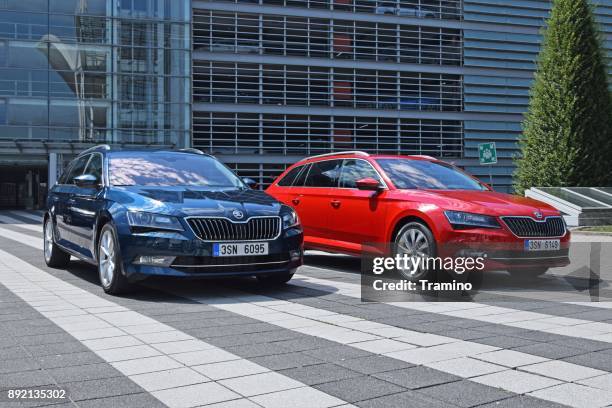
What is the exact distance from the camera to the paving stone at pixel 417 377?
3.73 metres

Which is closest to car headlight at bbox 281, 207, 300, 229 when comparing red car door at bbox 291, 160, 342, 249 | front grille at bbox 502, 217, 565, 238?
red car door at bbox 291, 160, 342, 249

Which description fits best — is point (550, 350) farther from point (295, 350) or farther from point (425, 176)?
point (425, 176)

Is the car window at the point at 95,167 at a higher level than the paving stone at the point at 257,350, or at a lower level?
higher

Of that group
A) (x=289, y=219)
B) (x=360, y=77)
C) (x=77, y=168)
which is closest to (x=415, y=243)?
(x=289, y=219)

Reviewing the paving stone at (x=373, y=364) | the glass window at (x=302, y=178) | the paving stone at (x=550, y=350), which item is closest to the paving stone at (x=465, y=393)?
the paving stone at (x=373, y=364)

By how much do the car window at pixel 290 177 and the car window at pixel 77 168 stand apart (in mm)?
3170

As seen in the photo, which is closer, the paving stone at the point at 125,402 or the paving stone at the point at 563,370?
the paving stone at the point at 125,402

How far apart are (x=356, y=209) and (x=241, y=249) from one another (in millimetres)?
2458

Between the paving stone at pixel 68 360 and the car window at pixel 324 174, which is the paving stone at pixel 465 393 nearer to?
the paving stone at pixel 68 360

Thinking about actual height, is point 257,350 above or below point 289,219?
below

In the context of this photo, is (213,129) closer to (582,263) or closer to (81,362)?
(582,263)

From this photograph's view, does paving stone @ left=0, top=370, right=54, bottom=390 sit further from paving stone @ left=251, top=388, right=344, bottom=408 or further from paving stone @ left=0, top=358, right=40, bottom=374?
paving stone @ left=251, top=388, right=344, bottom=408

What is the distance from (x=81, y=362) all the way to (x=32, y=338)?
0.93 metres

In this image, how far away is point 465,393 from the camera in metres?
3.55
